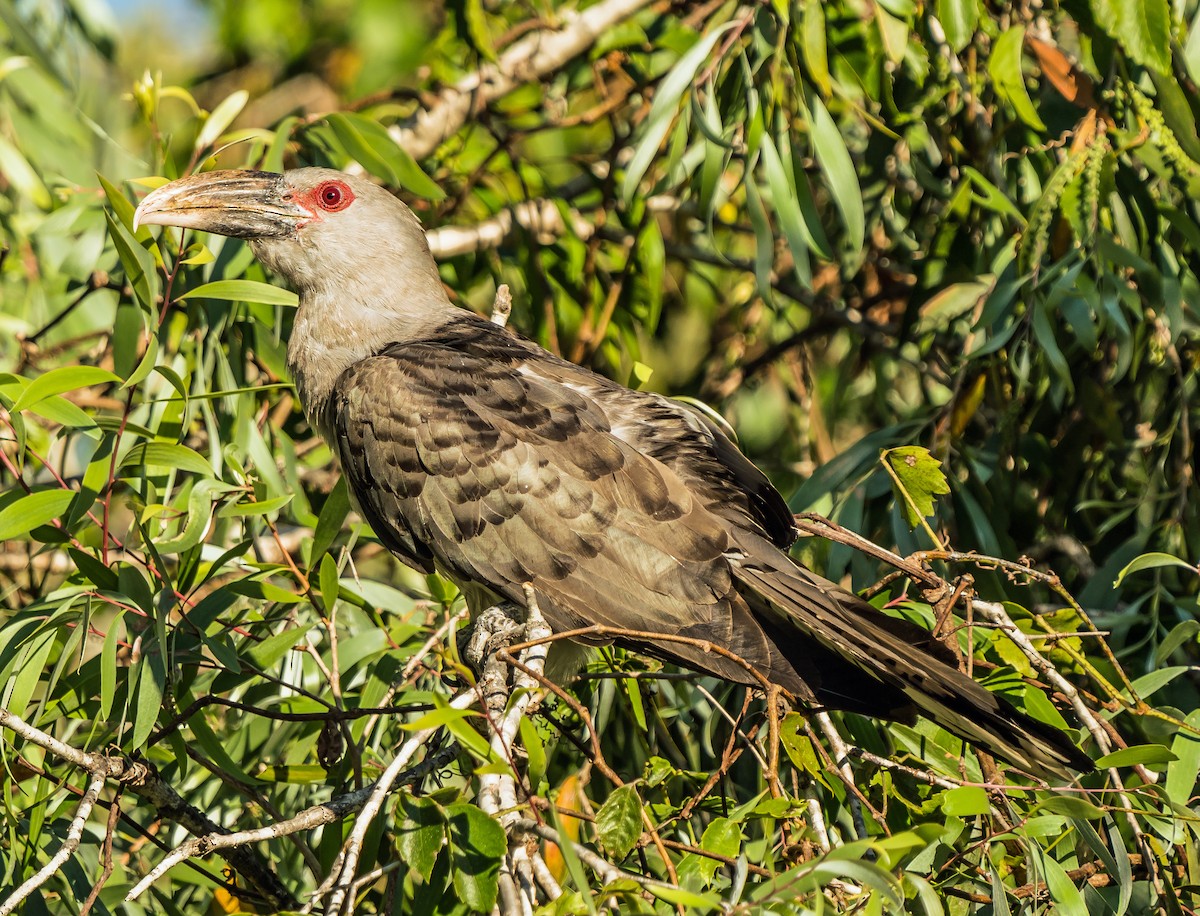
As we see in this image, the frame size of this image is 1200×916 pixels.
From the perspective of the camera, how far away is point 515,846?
220 centimetres

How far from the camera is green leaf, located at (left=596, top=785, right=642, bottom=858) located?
2.01m

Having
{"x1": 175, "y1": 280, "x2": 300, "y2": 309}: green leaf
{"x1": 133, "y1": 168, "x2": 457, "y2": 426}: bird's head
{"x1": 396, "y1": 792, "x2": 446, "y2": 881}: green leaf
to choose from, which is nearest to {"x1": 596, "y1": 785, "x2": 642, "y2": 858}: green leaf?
{"x1": 396, "y1": 792, "x2": 446, "y2": 881}: green leaf

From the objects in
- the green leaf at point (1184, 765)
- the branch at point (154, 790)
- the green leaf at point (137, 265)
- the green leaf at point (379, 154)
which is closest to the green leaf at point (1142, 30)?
the green leaf at point (1184, 765)

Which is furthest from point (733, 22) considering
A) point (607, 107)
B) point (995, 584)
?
point (995, 584)

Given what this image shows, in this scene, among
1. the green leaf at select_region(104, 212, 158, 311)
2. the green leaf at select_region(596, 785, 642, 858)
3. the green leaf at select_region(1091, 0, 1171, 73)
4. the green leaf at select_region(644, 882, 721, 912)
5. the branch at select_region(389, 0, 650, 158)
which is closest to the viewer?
the green leaf at select_region(644, 882, 721, 912)

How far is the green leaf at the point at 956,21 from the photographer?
3396 mm

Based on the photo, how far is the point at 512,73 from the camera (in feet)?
16.7

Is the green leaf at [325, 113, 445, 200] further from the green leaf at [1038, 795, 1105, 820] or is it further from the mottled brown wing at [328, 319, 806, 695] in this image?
the green leaf at [1038, 795, 1105, 820]

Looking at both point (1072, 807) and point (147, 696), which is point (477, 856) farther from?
point (1072, 807)

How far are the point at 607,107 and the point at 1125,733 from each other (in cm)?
318

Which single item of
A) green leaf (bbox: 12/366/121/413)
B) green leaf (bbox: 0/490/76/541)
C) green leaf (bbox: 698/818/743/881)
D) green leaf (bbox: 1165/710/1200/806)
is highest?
green leaf (bbox: 12/366/121/413)

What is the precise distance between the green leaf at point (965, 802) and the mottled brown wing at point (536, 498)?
80 cm

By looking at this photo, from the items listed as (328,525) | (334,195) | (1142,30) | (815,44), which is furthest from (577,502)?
(1142,30)

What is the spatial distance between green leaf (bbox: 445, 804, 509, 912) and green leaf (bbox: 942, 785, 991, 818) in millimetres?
802
